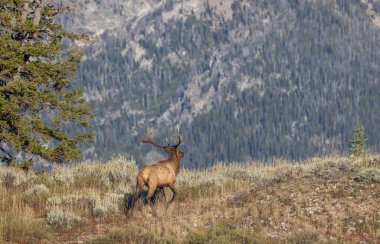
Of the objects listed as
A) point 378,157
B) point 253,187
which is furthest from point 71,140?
point 378,157

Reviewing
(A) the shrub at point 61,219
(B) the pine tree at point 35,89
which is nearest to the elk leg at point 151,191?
(A) the shrub at point 61,219

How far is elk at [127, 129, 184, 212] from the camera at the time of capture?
63.2 ft

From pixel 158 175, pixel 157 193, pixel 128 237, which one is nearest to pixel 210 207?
pixel 158 175

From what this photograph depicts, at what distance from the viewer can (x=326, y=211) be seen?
18344 mm

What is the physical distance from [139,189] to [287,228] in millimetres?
3880

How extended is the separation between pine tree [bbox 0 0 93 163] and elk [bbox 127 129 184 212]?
21.1 ft

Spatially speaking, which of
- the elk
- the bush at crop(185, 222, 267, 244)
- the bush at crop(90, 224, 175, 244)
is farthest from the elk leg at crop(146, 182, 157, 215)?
the bush at crop(185, 222, 267, 244)

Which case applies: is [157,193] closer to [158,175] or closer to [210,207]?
[158,175]

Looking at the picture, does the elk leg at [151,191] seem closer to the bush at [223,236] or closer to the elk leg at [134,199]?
the elk leg at [134,199]

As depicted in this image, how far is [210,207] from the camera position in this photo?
19.8 meters

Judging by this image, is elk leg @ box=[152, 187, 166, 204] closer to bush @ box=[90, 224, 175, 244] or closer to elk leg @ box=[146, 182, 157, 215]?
elk leg @ box=[146, 182, 157, 215]

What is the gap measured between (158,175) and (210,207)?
1.52m

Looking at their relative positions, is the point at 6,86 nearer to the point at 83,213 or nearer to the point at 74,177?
the point at 74,177

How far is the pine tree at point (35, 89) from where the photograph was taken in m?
25.5
